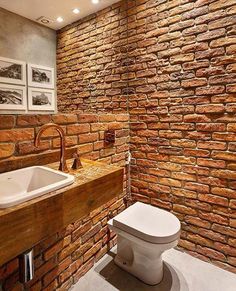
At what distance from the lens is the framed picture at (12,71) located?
1762 millimetres

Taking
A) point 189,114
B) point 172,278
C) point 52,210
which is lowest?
point 172,278

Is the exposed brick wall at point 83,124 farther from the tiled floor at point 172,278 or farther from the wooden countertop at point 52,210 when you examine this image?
the wooden countertop at point 52,210

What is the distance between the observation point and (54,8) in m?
2.14

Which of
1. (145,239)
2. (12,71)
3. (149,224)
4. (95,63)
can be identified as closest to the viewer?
(145,239)

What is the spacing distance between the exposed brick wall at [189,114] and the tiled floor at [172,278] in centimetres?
12

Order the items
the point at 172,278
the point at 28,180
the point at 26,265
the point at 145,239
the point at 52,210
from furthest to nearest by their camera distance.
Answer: the point at 172,278 → the point at 145,239 → the point at 28,180 → the point at 26,265 → the point at 52,210

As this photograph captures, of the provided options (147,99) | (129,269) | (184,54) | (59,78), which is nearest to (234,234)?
(129,269)

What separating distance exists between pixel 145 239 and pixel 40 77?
1.82m

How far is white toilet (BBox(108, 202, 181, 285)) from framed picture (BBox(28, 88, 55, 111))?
1.31m

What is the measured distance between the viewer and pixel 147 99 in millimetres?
2141

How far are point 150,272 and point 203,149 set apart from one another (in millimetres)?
1133

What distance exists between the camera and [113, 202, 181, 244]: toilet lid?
4.83 feet

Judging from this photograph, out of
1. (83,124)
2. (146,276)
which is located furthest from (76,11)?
(146,276)

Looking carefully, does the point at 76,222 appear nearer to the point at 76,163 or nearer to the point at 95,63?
the point at 76,163
